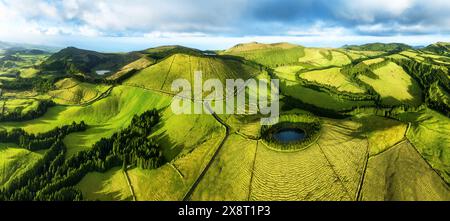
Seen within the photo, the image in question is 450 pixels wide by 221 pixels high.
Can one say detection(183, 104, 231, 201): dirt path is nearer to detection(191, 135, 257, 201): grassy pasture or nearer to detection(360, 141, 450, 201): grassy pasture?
detection(191, 135, 257, 201): grassy pasture

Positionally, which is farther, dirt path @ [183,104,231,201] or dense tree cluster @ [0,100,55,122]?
dense tree cluster @ [0,100,55,122]

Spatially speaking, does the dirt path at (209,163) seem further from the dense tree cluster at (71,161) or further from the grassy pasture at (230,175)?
the dense tree cluster at (71,161)

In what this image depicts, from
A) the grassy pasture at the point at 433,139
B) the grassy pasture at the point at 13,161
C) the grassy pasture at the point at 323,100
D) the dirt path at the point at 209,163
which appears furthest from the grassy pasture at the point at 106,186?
the grassy pasture at the point at 323,100

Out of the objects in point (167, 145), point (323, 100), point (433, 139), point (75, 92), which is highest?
point (75, 92)

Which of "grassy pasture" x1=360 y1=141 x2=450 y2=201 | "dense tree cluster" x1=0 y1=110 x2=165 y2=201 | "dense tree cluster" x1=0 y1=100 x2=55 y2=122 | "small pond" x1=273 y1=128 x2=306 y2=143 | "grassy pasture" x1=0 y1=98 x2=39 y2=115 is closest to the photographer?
"grassy pasture" x1=360 y1=141 x2=450 y2=201

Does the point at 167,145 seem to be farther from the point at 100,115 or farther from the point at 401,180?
the point at 401,180

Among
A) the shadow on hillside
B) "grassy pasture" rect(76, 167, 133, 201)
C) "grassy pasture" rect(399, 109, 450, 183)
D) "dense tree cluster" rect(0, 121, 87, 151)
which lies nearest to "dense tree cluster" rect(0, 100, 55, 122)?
"dense tree cluster" rect(0, 121, 87, 151)

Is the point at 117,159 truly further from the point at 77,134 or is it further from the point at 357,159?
the point at 357,159

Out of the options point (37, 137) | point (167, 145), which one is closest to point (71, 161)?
point (37, 137)

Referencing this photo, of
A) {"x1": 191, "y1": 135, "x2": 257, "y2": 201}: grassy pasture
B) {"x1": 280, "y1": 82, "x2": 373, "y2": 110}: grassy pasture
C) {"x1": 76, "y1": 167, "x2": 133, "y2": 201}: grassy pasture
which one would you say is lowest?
{"x1": 76, "y1": 167, "x2": 133, "y2": 201}: grassy pasture
